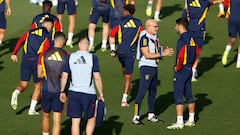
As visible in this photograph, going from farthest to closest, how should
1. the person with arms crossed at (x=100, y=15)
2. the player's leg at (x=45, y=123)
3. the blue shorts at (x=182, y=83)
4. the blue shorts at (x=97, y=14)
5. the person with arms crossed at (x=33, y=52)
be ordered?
the blue shorts at (x=97, y=14) < the person with arms crossed at (x=100, y=15) < the person with arms crossed at (x=33, y=52) < the blue shorts at (x=182, y=83) < the player's leg at (x=45, y=123)

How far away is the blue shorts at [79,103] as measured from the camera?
35.1 ft

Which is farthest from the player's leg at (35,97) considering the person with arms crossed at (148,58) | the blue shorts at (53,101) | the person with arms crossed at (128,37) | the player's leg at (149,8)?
the player's leg at (149,8)

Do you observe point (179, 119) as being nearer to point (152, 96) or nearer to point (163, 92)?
point (152, 96)

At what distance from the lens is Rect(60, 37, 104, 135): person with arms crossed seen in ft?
34.7

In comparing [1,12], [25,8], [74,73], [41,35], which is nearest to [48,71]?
[74,73]

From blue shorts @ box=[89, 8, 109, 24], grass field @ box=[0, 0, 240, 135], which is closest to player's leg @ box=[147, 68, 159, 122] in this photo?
grass field @ box=[0, 0, 240, 135]

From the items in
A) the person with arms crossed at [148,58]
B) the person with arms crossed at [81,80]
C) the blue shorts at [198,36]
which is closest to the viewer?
the person with arms crossed at [81,80]

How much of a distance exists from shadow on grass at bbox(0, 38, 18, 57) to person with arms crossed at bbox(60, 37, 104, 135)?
722cm

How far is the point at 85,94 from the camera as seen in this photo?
10688mm

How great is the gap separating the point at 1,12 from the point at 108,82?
153 inches

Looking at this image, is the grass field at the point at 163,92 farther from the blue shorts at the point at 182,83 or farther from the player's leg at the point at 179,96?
the blue shorts at the point at 182,83

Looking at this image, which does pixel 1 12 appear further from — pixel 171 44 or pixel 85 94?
pixel 85 94

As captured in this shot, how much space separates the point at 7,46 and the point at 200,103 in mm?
6809

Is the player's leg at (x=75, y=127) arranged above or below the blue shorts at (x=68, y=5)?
below
